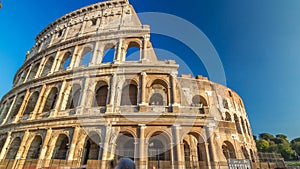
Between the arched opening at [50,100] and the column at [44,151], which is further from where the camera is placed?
the arched opening at [50,100]

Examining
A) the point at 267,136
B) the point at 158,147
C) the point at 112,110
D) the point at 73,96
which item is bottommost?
the point at 158,147

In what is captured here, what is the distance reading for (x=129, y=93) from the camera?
1258cm

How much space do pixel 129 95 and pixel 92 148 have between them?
460 cm

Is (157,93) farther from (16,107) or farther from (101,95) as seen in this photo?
(16,107)

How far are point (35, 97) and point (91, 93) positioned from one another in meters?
7.01

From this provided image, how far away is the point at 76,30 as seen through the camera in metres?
17.4

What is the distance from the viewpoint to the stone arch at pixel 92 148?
10766 mm

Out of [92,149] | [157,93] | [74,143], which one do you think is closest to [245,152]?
[157,93]

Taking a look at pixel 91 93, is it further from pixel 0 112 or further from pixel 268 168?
pixel 0 112

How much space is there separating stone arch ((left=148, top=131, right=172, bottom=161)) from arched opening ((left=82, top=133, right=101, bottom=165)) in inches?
146

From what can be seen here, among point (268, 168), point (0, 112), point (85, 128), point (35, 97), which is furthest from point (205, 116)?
point (0, 112)

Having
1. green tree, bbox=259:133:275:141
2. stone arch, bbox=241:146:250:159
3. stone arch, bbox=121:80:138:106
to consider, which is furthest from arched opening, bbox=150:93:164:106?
green tree, bbox=259:133:275:141

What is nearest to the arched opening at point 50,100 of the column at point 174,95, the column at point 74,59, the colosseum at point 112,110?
the colosseum at point 112,110

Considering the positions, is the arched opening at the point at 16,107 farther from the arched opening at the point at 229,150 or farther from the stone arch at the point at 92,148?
the arched opening at the point at 229,150
